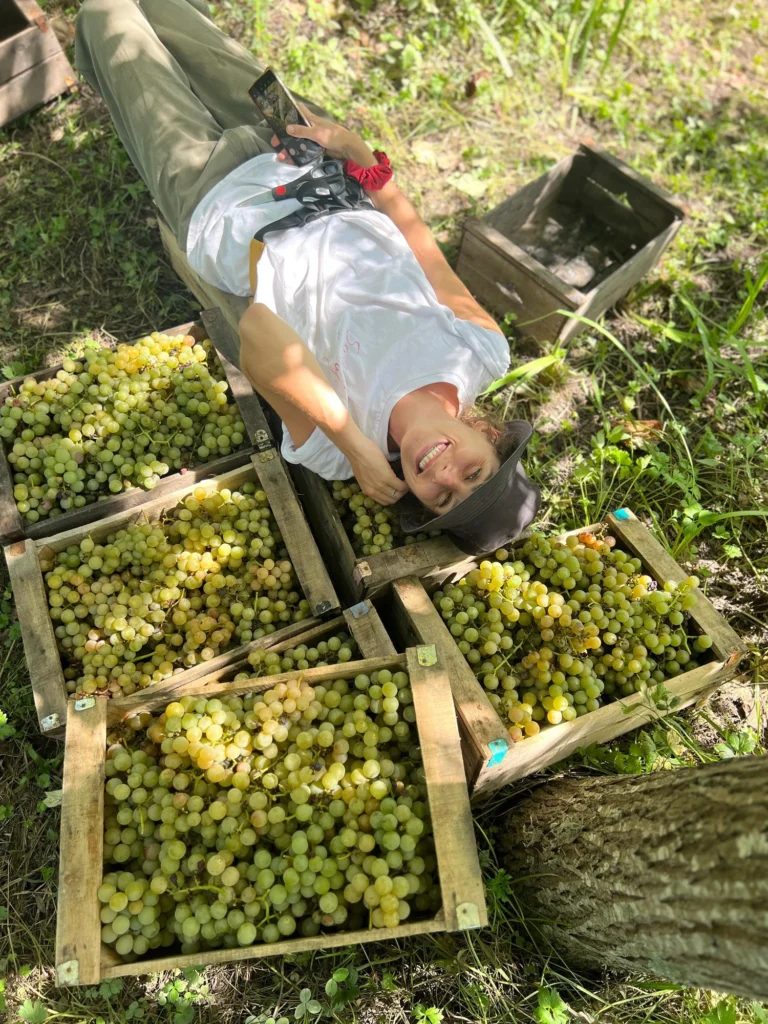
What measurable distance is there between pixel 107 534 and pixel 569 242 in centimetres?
346

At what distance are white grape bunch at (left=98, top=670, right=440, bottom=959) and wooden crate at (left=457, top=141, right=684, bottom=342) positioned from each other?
8.20 feet

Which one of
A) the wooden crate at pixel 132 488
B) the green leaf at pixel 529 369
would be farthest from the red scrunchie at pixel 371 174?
the green leaf at pixel 529 369

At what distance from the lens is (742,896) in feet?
4.00

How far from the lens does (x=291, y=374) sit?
2324 mm

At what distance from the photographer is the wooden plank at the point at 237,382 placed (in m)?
2.62

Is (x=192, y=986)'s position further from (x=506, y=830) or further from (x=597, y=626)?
(x=597, y=626)

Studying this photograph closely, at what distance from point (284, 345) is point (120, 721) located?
1409mm

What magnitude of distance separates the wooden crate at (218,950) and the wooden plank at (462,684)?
25cm

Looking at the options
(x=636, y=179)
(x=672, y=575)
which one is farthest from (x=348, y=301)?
(x=636, y=179)

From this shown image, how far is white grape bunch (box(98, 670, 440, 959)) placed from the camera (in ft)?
5.07

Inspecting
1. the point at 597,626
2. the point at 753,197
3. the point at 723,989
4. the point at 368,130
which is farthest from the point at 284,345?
the point at 753,197

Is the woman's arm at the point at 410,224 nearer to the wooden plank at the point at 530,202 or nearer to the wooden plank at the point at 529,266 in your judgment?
the wooden plank at the point at 529,266

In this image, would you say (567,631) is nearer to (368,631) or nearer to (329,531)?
(368,631)

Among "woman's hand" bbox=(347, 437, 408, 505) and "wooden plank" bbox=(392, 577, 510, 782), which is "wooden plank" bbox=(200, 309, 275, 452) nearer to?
"woman's hand" bbox=(347, 437, 408, 505)
